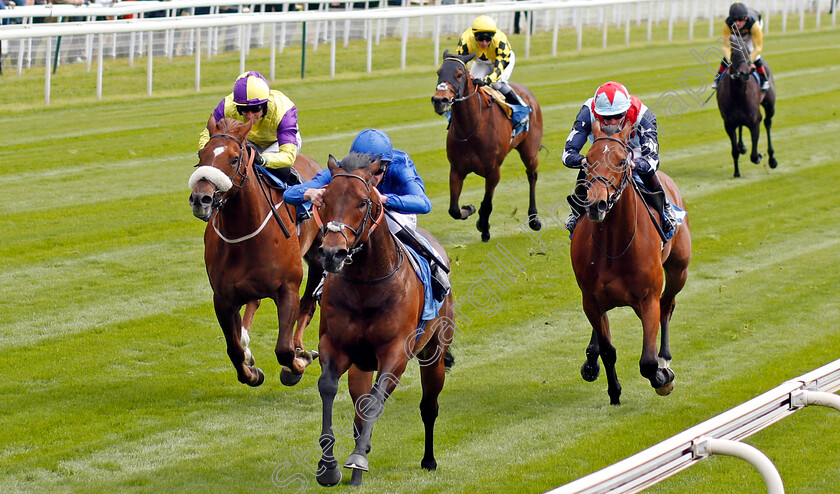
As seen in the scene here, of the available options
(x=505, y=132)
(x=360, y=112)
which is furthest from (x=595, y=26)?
(x=505, y=132)

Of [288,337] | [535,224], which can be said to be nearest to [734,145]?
[535,224]

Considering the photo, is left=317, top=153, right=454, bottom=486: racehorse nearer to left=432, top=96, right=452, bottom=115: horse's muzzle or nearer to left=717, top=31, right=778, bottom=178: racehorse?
left=432, top=96, right=452, bottom=115: horse's muzzle

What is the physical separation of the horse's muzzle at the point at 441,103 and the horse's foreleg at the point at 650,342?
3985mm

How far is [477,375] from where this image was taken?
292 inches

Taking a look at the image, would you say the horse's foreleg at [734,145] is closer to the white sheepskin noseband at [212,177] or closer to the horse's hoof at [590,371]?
the horse's hoof at [590,371]

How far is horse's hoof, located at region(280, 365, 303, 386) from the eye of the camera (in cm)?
686

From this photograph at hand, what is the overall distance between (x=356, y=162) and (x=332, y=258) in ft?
1.86

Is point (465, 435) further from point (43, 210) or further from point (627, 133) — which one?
point (43, 210)

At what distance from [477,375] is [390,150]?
2346 millimetres

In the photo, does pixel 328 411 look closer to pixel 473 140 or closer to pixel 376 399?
pixel 376 399

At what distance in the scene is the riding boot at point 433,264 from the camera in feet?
18.6

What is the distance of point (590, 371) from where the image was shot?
23.4 feet

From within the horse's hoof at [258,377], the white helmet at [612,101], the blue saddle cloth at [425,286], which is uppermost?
the white helmet at [612,101]

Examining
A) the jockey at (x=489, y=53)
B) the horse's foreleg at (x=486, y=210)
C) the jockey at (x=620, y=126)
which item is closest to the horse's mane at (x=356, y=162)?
the jockey at (x=620, y=126)
